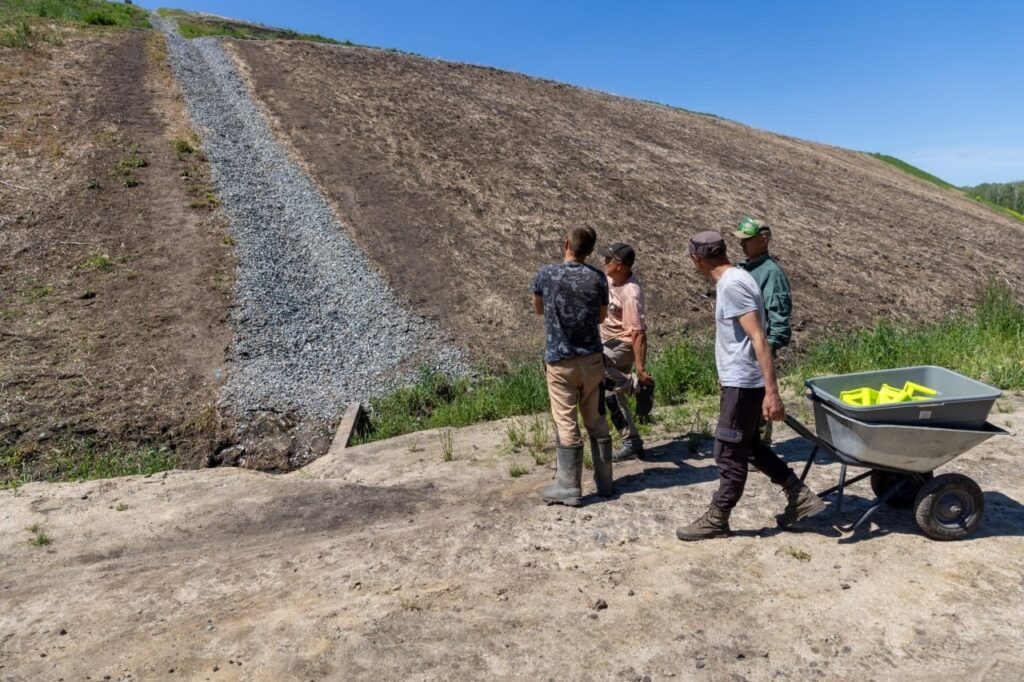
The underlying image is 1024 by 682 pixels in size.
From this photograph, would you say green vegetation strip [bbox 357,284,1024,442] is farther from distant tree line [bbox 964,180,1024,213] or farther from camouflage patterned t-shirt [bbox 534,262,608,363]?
distant tree line [bbox 964,180,1024,213]

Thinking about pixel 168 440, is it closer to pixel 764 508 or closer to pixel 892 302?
pixel 764 508

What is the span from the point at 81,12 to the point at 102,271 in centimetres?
2345

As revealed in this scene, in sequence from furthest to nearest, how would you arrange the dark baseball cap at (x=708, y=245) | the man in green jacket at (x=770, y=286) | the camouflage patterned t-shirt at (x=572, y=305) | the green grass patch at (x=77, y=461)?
the green grass patch at (x=77, y=461) → the man in green jacket at (x=770, y=286) → the camouflage patterned t-shirt at (x=572, y=305) → the dark baseball cap at (x=708, y=245)

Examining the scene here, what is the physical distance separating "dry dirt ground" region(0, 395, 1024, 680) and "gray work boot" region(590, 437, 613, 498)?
133 millimetres

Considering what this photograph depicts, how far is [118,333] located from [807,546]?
8.66 meters

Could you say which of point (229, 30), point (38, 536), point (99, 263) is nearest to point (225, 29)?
point (229, 30)

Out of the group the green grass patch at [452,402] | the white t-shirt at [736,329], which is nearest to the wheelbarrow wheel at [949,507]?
the white t-shirt at [736,329]

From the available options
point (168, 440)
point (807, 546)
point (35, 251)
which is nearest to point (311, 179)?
point (35, 251)

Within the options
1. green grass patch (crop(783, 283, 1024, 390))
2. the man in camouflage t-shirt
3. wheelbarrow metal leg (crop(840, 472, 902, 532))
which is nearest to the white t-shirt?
the man in camouflage t-shirt

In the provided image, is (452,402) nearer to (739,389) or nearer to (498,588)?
(498,588)

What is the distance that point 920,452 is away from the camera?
417cm

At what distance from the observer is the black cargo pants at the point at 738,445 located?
165 inches

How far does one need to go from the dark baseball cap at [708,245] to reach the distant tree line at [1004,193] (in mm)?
76050

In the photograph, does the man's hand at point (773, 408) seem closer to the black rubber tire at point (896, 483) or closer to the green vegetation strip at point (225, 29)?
the black rubber tire at point (896, 483)
